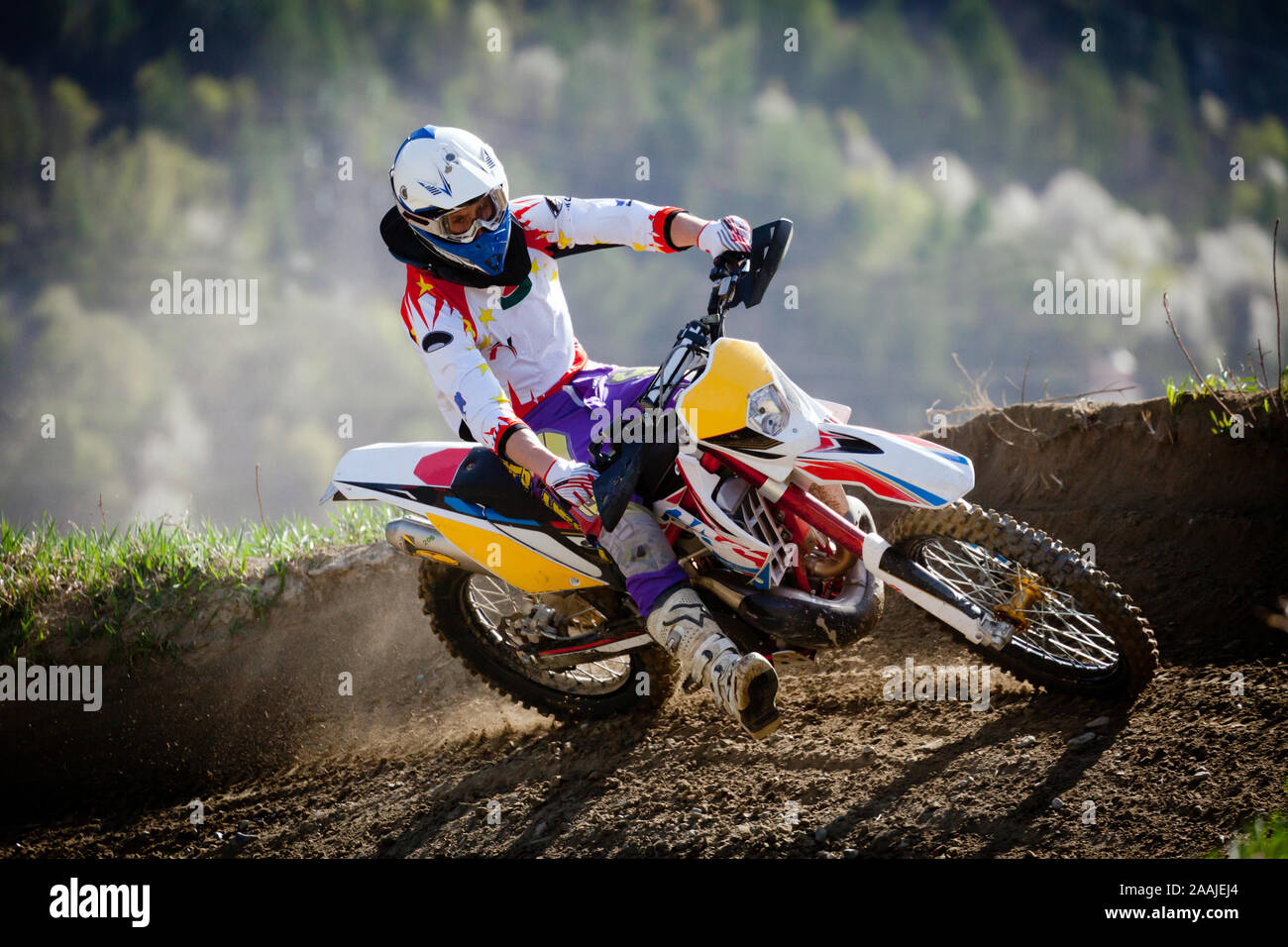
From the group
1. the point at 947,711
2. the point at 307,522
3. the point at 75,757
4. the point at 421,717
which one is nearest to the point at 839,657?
the point at 947,711

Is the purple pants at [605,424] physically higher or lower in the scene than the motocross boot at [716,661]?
higher

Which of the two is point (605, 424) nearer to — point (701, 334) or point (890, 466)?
point (701, 334)

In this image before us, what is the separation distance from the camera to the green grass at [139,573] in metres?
6.29

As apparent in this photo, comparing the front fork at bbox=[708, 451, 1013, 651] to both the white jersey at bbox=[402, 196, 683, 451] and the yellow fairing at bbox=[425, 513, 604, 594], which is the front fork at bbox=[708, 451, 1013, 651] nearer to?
the yellow fairing at bbox=[425, 513, 604, 594]

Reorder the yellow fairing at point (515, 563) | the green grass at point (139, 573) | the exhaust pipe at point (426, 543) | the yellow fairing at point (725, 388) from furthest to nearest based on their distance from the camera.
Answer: the green grass at point (139, 573) < the exhaust pipe at point (426, 543) < the yellow fairing at point (515, 563) < the yellow fairing at point (725, 388)

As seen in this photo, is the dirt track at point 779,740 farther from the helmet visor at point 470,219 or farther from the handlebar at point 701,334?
the helmet visor at point 470,219

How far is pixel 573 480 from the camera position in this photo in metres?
3.55

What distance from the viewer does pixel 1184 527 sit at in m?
4.68

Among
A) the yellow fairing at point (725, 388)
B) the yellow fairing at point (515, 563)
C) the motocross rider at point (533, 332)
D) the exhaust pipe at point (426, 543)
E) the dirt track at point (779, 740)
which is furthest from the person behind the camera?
the exhaust pipe at point (426, 543)

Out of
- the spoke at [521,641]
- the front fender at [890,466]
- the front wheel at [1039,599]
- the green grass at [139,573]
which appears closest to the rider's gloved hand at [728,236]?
the front fender at [890,466]

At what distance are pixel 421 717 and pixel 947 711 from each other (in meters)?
3.03

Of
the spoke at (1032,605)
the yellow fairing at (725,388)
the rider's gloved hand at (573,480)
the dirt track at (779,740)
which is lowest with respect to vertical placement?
the dirt track at (779,740)

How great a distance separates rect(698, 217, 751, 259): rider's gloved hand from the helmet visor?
0.91m

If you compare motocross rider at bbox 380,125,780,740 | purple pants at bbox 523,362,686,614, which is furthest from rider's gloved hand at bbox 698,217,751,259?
purple pants at bbox 523,362,686,614
